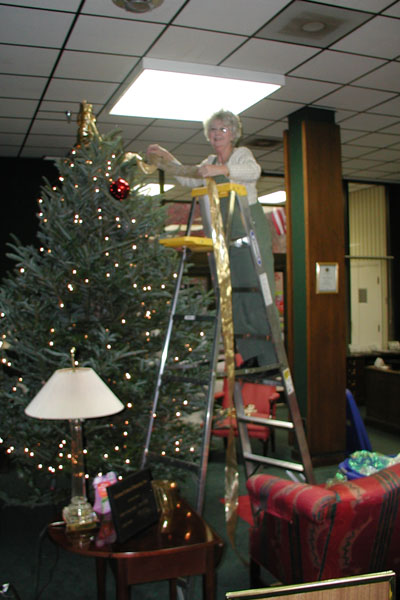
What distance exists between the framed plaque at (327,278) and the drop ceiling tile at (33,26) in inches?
118

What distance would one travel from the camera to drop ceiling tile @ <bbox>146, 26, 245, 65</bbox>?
3.47 m

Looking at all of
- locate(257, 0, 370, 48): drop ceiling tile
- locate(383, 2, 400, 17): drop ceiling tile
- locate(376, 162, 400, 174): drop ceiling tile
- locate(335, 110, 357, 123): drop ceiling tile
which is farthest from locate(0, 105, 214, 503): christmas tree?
locate(376, 162, 400, 174): drop ceiling tile

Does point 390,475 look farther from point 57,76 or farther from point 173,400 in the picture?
point 57,76

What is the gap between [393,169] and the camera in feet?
25.0

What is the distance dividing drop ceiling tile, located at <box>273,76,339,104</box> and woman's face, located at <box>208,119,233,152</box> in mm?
1724

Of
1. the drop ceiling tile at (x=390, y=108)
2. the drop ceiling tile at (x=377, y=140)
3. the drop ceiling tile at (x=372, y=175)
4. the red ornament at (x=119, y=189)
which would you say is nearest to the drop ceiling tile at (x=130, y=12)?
the red ornament at (x=119, y=189)

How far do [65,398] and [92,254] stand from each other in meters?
1.22

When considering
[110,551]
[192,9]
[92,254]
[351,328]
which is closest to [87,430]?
[92,254]

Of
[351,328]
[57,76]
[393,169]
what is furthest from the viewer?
[351,328]

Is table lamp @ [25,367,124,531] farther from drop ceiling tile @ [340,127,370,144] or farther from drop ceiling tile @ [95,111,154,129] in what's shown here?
drop ceiling tile @ [340,127,370,144]

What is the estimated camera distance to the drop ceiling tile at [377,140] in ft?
19.2

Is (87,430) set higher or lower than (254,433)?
higher

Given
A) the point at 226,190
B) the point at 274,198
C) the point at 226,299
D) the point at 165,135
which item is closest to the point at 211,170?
the point at 226,190

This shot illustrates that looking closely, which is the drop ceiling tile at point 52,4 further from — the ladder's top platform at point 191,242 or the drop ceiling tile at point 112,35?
the ladder's top platform at point 191,242
